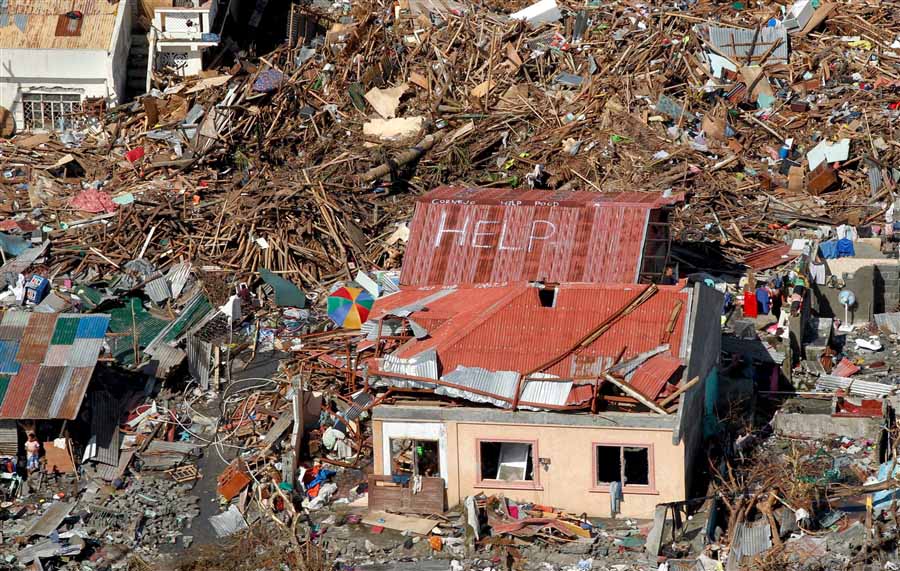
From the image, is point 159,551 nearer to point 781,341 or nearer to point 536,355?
point 536,355

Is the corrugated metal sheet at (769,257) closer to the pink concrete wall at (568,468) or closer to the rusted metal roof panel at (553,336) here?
the rusted metal roof panel at (553,336)

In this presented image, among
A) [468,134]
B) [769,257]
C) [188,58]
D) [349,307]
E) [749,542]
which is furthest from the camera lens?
[188,58]

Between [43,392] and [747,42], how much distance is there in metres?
20.9

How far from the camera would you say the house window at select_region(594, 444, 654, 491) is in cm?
2358

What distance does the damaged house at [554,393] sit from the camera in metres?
23.6

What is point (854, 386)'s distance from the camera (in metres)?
27.9

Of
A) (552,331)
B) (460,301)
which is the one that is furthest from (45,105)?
(552,331)

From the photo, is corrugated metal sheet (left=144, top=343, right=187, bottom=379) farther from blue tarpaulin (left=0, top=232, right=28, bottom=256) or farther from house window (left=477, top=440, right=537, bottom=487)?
house window (left=477, top=440, right=537, bottom=487)

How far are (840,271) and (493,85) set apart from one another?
10.8 metres

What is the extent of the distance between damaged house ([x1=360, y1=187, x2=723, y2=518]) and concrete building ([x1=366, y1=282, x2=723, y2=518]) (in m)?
0.02

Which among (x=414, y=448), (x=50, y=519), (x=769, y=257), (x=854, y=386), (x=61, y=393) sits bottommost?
(x=50, y=519)

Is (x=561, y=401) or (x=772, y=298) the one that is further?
(x=772, y=298)

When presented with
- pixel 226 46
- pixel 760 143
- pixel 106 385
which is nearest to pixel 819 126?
pixel 760 143

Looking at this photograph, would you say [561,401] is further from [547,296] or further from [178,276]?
[178,276]
